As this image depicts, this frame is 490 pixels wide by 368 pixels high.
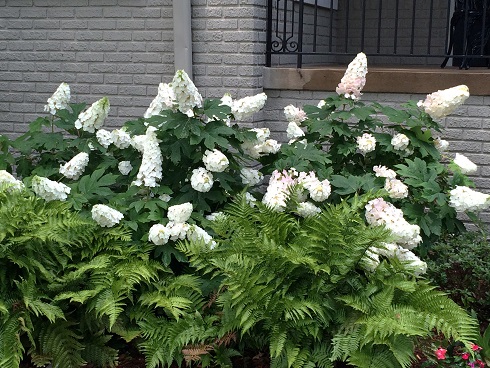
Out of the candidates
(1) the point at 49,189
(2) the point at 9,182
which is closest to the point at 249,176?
(1) the point at 49,189

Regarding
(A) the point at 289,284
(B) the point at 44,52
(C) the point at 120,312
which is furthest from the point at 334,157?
(B) the point at 44,52

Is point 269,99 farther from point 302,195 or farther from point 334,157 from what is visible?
point 302,195

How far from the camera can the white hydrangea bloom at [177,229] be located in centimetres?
360

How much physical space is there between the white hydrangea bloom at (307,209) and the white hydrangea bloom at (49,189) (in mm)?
1308

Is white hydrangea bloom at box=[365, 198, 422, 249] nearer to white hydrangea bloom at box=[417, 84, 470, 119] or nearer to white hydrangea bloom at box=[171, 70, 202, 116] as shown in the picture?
white hydrangea bloom at box=[417, 84, 470, 119]

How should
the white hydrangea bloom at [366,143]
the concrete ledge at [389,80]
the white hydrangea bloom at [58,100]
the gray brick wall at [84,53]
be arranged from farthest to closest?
the gray brick wall at [84,53]
the concrete ledge at [389,80]
the white hydrangea bloom at [58,100]
the white hydrangea bloom at [366,143]

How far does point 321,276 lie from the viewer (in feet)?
10.8

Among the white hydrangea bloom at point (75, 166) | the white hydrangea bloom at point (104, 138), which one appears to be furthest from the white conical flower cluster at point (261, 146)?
the white hydrangea bloom at point (75, 166)

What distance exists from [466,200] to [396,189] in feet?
1.31

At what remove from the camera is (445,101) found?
4.05 metres

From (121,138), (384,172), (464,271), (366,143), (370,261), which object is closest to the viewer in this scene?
(370,261)

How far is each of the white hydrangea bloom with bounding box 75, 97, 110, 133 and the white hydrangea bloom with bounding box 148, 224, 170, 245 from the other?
98 cm

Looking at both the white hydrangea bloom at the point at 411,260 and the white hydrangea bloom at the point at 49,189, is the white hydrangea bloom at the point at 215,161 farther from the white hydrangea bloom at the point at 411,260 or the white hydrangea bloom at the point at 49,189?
the white hydrangea bloom at the point at 411,260

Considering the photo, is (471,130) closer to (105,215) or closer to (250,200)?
(250,200)
